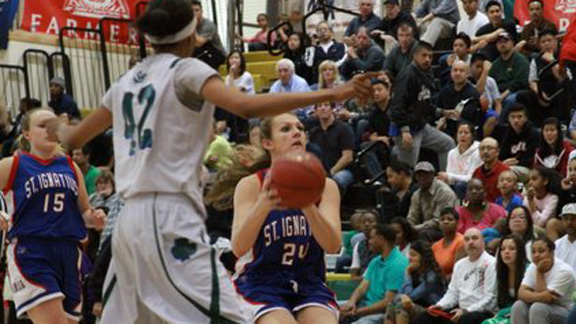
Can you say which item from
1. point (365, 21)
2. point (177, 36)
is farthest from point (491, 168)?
point (177, 36)

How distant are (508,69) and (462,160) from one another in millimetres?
2487

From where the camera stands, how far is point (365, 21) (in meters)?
18.3

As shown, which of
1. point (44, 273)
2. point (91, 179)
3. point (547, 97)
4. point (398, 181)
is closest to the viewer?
point (44, 273)

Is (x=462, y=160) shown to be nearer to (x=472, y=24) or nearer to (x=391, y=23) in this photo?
(x=472, y=24)

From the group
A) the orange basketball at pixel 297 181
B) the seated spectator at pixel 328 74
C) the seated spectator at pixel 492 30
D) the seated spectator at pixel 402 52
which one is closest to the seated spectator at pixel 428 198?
the seated spectator at pixel 328 74

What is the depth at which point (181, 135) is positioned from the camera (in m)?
5.12

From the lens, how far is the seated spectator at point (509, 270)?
414 inches

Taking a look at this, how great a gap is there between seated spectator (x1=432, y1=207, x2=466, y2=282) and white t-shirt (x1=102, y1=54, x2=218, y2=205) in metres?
6.59

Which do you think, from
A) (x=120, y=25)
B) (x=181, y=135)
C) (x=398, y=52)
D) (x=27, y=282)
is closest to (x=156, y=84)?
(x=181, y=135)

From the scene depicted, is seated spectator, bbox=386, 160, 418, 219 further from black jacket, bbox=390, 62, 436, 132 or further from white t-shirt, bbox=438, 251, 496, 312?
white t-shirt, bbox=438, 251, 496, 312

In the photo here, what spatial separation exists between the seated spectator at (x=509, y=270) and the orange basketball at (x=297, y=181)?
5514 mm

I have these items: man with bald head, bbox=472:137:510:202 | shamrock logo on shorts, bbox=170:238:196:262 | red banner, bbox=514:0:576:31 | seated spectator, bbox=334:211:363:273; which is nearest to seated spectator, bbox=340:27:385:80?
red banner, bbox=514:0:576:31

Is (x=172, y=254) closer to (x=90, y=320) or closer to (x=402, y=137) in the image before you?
(x=90, y=320)

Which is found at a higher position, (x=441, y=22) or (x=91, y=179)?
(x=441, y=22)
